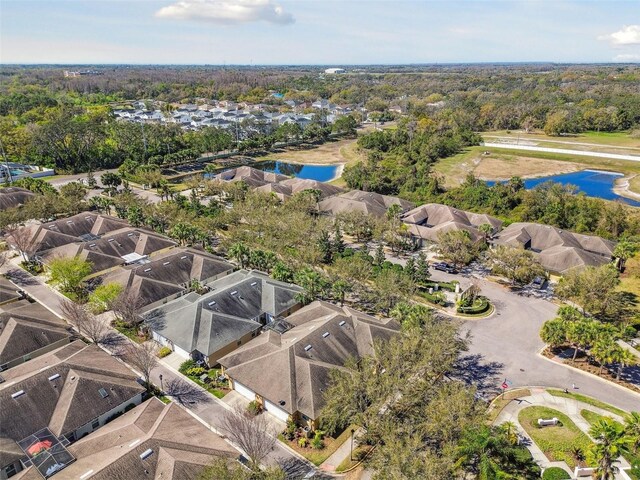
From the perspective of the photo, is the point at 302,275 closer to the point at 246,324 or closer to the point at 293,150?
the point at 246,324

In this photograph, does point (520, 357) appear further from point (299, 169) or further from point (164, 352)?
point (299, 169)

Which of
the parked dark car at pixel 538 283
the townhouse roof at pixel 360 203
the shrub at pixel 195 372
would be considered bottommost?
the shrub at pixel 195 372

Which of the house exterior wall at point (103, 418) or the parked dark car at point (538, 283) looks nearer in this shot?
the house exterior wall at point (103, 418)

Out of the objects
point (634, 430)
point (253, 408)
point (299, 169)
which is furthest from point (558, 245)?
point (299, 169)

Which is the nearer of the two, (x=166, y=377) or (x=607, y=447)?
(x=607, y=447)

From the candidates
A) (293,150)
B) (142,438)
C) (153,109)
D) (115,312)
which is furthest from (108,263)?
(153,109)

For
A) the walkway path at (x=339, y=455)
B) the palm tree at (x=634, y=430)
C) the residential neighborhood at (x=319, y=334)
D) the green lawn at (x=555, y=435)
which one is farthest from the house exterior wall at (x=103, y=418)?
the palm tree at (x=634, y=430)

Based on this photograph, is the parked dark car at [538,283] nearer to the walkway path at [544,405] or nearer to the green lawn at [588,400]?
the green lawn at [588,400]

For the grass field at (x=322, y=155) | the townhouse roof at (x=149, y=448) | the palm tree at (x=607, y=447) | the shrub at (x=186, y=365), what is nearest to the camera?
the palm tree at (x=607, y=447)
